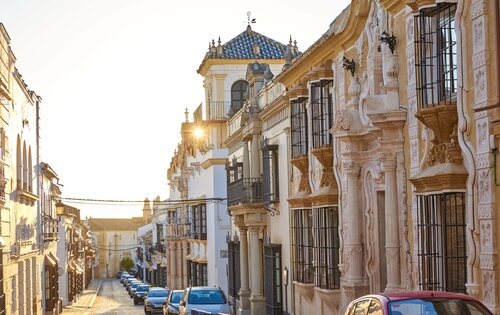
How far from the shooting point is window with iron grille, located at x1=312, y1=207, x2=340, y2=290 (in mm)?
20703

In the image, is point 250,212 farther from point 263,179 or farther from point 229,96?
point 229,96

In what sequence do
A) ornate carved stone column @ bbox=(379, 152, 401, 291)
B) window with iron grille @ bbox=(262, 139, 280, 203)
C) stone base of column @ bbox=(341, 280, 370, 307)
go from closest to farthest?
ornate carved stone column @ bbox=(379, 152, 401, 291), stone base of column @ bbox=(341, 280, 370, 307), window with iron grille @ bbox=(262, 139, 280, 203)

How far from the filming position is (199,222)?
151 ft

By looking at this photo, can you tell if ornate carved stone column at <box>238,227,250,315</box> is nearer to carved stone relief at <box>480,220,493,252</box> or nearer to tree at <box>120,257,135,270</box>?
carved stone relief at <box>480,220,493,252</box>

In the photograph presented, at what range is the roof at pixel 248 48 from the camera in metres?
42.3

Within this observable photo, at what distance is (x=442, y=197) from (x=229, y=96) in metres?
29.0

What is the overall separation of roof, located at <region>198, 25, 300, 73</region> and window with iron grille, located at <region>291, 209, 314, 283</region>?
1827 cm

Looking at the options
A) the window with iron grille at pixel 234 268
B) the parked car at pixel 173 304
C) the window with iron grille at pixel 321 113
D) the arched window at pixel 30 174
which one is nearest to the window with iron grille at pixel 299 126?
the window with iron grille at pixel 321 113

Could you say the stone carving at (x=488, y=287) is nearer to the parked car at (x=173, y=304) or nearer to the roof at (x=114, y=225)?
the parked car at (x=173, y=304)

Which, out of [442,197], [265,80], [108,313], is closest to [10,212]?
[265,80]

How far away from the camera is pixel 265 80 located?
30.9m

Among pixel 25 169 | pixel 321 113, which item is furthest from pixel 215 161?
pixel 321 113

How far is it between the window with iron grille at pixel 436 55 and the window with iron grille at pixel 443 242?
4.72 ft

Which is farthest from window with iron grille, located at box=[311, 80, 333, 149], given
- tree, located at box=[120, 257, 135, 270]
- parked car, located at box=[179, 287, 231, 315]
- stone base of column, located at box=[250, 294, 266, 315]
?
tree, located at box=[120, 257, 135, 270]
